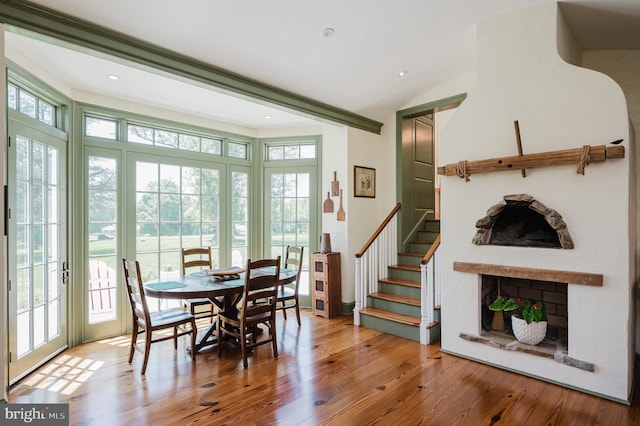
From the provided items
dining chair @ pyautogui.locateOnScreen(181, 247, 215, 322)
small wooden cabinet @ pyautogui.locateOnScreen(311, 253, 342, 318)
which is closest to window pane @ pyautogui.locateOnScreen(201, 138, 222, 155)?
dining chair @ pyautogui.locateOnScreen(181, 247, 215, 322)

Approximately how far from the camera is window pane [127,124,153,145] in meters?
4.17

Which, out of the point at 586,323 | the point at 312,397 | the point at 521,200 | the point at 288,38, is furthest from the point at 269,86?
the point at 586,323

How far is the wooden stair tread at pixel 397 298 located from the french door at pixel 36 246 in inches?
138

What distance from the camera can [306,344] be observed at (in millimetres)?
3658

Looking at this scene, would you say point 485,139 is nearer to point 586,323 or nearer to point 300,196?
point 586,323

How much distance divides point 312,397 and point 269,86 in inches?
122

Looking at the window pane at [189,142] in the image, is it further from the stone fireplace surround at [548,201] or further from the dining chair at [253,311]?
the stone fireplace surround at [548,201]

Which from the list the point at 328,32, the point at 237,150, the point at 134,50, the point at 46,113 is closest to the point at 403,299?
the point at 328,32

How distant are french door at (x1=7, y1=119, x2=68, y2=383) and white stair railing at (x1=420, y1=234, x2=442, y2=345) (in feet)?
12.2

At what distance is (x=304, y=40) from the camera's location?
3072mm

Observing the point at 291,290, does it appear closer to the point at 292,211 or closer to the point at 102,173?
the point at 292,211

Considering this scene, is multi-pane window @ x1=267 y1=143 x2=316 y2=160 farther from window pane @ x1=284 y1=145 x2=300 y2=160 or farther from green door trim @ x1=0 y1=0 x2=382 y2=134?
green door trim @ x1=0 y1=0 x2=382 y2=134
